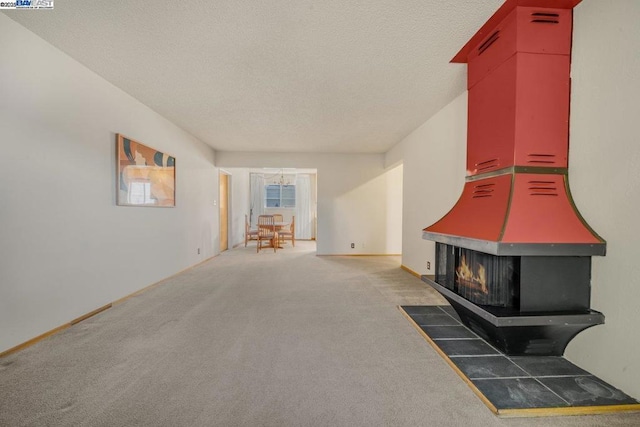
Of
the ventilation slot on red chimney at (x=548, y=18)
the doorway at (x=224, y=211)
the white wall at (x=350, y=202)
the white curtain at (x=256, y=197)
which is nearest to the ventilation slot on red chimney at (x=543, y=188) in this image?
the ventilation slot on red chimney at (x=548, y=18)

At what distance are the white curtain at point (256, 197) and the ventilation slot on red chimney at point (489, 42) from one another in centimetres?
750

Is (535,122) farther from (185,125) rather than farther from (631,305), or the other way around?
(185,125)

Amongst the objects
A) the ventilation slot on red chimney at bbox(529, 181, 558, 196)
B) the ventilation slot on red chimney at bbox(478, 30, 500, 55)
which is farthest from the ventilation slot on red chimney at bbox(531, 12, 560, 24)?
the ventilation slot on red chimney at bbox(529, 181, 558, 196)

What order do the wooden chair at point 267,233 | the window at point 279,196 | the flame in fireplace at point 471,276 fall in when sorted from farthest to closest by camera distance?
the window at point 279,196, the wooden chair at point 267,233, the flame in fireplace at point 471,276

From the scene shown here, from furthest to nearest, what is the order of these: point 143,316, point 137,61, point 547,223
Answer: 1. point 143,316
2. point 137,61
3. point 547,223

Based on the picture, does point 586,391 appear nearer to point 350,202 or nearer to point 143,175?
point 143,175

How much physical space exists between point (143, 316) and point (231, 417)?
5.69 ft

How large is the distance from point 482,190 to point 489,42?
1078 mm

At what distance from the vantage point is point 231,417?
1.25 meters

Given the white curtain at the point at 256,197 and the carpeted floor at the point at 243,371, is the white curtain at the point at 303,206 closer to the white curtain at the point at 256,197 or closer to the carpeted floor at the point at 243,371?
the white curtain at the point at 256,197

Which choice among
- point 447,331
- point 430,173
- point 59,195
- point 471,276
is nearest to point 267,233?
point 430,173

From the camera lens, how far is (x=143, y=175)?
318cm

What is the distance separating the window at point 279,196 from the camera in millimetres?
9109

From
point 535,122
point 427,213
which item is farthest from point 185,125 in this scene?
point 535,122
